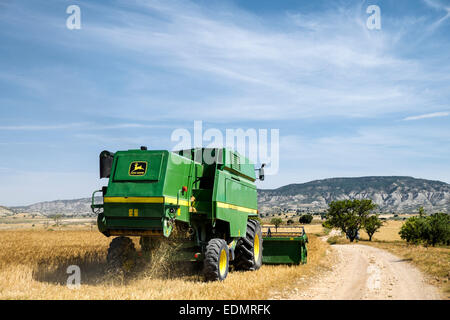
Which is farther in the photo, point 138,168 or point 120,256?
point 120,256

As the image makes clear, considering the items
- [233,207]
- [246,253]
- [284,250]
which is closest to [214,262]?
[233,207]

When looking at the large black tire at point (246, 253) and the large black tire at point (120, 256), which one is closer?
the large black tire at point (120, 256)

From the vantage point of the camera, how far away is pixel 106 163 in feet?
38.0

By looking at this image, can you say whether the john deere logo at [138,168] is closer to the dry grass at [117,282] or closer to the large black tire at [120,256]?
the large black tire at [120,256]

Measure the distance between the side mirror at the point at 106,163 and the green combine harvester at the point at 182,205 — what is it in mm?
26

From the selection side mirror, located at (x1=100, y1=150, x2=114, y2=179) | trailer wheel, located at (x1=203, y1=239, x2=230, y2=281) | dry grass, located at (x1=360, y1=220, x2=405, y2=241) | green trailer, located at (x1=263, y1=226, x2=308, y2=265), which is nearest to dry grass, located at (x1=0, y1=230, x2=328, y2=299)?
trailer wheel, located at (x1=203, y1=239, x2=230, y2=281)

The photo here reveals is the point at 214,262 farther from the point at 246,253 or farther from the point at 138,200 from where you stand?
the point at 246,253

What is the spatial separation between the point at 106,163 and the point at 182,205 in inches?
93.7

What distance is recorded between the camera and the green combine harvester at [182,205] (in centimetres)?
1074

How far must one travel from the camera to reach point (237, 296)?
950cm

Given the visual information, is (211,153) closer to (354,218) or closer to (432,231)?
(432,231)

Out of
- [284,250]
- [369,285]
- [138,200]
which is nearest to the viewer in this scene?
[138,200]

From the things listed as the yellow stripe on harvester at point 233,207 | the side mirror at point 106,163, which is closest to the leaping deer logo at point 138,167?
the side mirror at point 106,163
